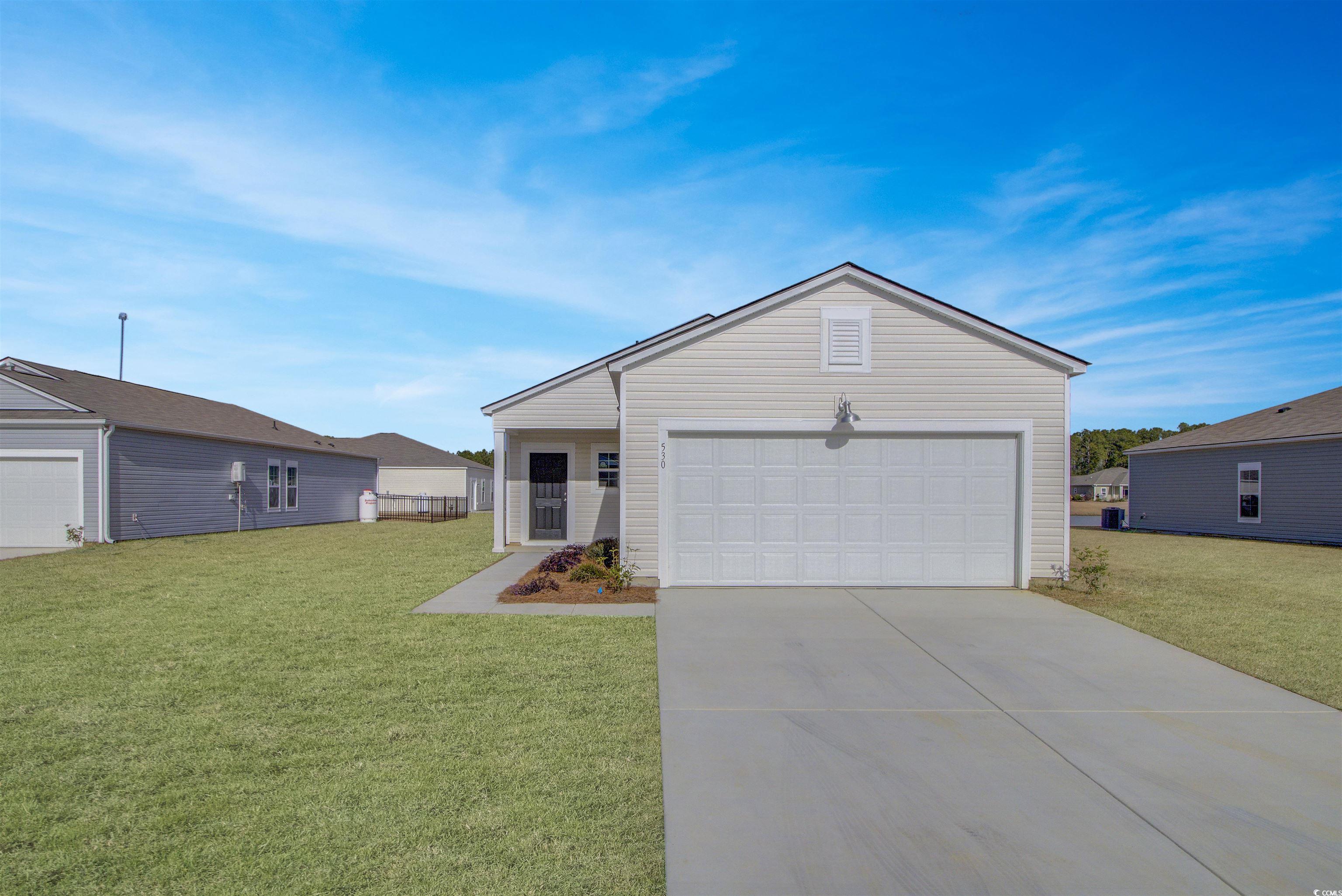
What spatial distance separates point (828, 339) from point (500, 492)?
→ 8.89m

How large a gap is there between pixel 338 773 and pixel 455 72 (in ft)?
40.7

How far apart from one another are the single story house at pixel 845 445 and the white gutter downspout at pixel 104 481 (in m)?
14.7

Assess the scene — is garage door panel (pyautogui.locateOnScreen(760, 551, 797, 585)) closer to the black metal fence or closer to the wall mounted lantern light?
the wall mounted lantern light

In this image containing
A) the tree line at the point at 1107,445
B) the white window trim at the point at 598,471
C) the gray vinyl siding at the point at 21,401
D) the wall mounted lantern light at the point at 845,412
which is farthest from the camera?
the tree line at the point at 1107,445

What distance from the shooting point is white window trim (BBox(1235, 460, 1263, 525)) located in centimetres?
2136

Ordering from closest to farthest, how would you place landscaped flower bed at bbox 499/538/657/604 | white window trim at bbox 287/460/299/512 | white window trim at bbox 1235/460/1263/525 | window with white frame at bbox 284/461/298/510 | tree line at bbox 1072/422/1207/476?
landscaped flower bed at bbox 499/538/657/604 → white window trim at bbox 1235/460/1263/525 → white window trim at bbox 287/460/299/512 → window with white frame at bbox 284/461/298/510 → tree line at bbox 1072/422/1207/476

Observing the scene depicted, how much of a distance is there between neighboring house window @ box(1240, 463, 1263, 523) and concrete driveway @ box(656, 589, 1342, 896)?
19.8 metres

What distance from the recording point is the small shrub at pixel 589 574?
10.2m

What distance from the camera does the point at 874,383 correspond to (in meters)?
10.3

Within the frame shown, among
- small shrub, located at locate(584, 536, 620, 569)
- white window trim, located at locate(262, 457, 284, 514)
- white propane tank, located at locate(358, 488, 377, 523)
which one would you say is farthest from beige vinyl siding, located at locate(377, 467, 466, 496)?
small shrub, located at locate(584, 536, 620, 569)

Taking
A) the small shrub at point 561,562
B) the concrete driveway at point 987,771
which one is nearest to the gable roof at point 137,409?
the small shrub at point 561,562

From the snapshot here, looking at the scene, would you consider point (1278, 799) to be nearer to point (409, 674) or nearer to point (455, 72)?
point (409, 674)

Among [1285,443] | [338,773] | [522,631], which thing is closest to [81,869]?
[338,773]

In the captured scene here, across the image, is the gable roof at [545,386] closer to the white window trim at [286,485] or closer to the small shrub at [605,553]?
the small shrub at [605,553]
